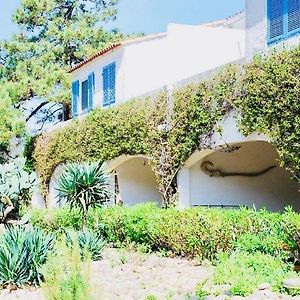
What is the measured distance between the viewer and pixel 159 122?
58.0 ft

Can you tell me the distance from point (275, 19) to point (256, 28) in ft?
2.41

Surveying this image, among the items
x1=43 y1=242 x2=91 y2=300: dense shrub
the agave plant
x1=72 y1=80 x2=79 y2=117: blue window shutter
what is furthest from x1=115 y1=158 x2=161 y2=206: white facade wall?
x1=43 y1=242 x2=91 y2=300: dense shrub

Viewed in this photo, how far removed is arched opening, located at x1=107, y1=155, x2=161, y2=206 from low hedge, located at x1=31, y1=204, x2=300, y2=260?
6269 mm

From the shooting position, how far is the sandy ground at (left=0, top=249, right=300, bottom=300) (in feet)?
29.9

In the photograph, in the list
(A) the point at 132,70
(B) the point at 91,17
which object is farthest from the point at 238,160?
(B) the point at 91,17

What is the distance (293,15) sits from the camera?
1353 centimetres

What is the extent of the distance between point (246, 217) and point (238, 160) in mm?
6993

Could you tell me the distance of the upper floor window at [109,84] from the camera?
2291 cm

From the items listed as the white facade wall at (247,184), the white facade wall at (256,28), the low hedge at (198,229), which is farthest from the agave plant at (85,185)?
the white facade wall at (256,28)

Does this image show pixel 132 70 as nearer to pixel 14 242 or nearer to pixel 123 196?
pixel 123 196

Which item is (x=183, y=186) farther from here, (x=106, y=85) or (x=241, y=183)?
(x=106, y=85)

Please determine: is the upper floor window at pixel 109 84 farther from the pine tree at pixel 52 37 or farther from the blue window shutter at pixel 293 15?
the blue window shutter at pixel 293 15

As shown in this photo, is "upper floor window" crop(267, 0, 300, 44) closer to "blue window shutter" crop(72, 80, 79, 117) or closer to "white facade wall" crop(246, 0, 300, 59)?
"white facade wall" crop(246, 0, 300, 59)

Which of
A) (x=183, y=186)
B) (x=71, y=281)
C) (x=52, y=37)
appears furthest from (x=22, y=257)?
(x=52, y=37)
